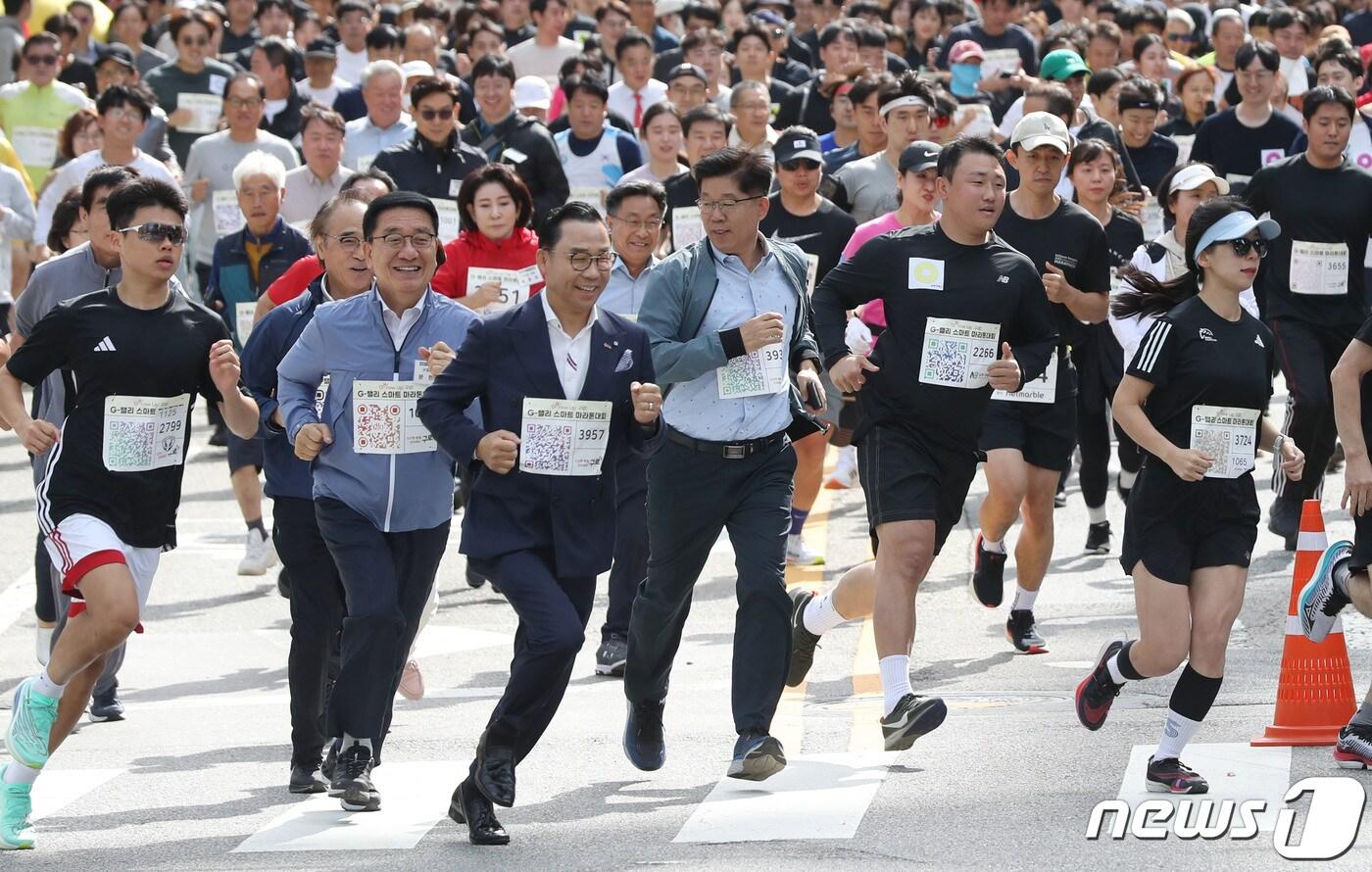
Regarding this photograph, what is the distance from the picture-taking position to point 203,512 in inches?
569

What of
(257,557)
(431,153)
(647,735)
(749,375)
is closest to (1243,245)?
(749,375)

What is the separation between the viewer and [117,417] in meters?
7.96

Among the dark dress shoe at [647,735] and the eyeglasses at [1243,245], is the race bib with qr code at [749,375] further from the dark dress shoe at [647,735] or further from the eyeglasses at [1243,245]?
the eyeglasses at [1243,245]

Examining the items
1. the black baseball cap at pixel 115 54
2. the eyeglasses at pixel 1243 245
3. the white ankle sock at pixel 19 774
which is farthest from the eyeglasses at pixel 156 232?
the black baseball cap at pixel 115 54

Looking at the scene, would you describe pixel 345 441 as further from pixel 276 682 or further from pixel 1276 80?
pixel 1276 80

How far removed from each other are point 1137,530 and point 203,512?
7.89m

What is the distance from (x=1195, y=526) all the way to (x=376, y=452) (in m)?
2.70

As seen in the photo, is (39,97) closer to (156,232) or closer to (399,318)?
(156,232)

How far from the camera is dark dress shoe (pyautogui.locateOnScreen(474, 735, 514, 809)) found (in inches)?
289

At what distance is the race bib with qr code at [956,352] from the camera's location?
27.8ft

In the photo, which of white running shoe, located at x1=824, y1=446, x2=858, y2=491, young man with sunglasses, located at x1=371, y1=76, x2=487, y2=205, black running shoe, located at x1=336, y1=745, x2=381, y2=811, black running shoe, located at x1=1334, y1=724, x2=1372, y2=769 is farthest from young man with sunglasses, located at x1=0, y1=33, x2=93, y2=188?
black running shoe, located at x1=1334, y1=724, x2=1372, y2=769

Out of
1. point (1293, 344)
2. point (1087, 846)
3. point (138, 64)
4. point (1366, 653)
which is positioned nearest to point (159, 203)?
point (1087, 846)

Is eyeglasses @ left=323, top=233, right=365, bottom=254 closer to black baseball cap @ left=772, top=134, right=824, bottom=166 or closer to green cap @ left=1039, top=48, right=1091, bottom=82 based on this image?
black baseball cap @ left=772, top=134, right=824, bottom=166

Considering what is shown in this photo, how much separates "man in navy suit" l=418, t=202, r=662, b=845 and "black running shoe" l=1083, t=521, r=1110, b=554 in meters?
5.40
